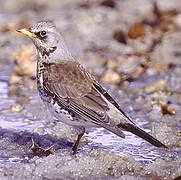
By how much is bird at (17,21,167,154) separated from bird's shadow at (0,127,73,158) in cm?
37

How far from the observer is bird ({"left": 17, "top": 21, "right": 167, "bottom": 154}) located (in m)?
5.46

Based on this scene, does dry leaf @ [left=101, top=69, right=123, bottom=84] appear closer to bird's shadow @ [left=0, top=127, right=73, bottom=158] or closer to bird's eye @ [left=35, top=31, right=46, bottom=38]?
bird's shadow @ [left=0, top=127, right=73, bottom=158]

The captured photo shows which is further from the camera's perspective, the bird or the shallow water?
the shallow water

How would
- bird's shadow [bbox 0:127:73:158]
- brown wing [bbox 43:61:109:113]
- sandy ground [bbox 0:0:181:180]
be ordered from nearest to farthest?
sandy ground [bbox 0:0:181:180]
brown wing [bbox 43:61:109:113]
bird's shadow [bbox 0:127:73:158]

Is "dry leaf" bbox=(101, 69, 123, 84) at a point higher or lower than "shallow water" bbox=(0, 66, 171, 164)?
lower

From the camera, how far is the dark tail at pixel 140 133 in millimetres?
5422

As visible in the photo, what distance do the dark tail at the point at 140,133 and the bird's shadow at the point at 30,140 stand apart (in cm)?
89

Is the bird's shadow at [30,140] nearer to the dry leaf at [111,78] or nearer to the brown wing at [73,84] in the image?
the brown wing at [73,84]

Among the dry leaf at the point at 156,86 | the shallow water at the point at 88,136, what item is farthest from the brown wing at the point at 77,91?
the dry leaf at the point at 156,86

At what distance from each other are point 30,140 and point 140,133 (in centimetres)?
144

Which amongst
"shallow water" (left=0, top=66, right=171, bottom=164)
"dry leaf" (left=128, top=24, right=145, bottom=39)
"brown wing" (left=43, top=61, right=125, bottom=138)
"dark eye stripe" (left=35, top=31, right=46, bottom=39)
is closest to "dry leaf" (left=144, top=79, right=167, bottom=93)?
"shallow water" (left=0, top=66, right=171, bottom=164)

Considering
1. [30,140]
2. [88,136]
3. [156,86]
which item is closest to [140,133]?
[88,136]

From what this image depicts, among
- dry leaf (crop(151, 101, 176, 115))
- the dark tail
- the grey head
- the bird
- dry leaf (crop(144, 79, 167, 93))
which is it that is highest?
the grey head

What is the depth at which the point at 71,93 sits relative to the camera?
18.7ft
